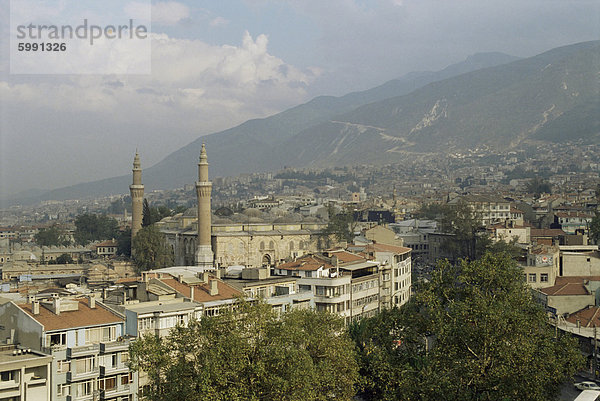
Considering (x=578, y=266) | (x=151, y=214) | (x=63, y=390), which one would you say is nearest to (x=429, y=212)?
(x=151, y=214)

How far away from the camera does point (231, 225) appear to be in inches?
2692

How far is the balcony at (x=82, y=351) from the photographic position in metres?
23.5

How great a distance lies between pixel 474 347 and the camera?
23094 millimetres

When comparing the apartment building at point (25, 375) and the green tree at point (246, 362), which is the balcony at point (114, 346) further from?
the apartment building at point (25, 375)

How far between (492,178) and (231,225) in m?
135

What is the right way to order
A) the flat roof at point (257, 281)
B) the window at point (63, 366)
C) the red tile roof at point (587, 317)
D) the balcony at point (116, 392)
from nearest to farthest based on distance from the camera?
1. the window at point (63, 366)
2. the balcony at point (116, 392)
3. the flat roof at point (257, 281)
4. the red tile roof at point (587, 317)

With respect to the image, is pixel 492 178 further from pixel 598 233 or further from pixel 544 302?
pixel 544 302

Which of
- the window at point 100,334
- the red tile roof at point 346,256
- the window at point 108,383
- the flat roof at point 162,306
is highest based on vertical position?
the red tile roof at point 346,256

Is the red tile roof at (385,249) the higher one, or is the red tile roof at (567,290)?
the red tile roof at (385,249)

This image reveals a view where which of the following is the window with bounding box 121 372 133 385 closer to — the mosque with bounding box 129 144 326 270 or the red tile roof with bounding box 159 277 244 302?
the red tile roof with bounding box 159 277 244 302

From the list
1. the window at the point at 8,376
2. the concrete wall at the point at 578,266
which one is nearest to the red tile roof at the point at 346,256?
the concrete wall at the point at 578,266

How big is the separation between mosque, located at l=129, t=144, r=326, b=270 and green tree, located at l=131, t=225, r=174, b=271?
2.51 m

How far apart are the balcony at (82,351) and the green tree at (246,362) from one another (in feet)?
4.40

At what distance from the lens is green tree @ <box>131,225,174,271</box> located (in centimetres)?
6325
